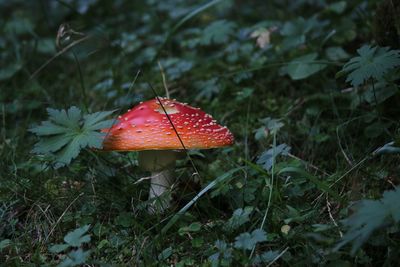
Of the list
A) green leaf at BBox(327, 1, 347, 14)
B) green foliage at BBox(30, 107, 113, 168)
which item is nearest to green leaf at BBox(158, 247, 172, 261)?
green foliage at BBox(30, 107, 113, 168)

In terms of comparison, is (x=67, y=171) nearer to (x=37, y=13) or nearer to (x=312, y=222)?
(x=312, y=222)

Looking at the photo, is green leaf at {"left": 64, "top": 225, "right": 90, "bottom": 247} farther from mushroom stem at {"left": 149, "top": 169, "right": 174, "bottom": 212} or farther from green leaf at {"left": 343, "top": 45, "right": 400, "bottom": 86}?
green leaf at {"left": 343, "top": 45, "right": 400, "bottom": 86}

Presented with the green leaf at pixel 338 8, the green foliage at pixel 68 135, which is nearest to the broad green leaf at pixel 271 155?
the green foliage at pixel 68 135

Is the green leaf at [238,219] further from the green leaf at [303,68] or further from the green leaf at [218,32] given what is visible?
the green leaf at [218,32]

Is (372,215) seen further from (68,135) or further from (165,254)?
(68,135)

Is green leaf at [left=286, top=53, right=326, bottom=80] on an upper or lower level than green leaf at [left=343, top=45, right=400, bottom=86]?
lower

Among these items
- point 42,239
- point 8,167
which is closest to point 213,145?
point 42,239

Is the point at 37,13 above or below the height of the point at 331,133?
above
